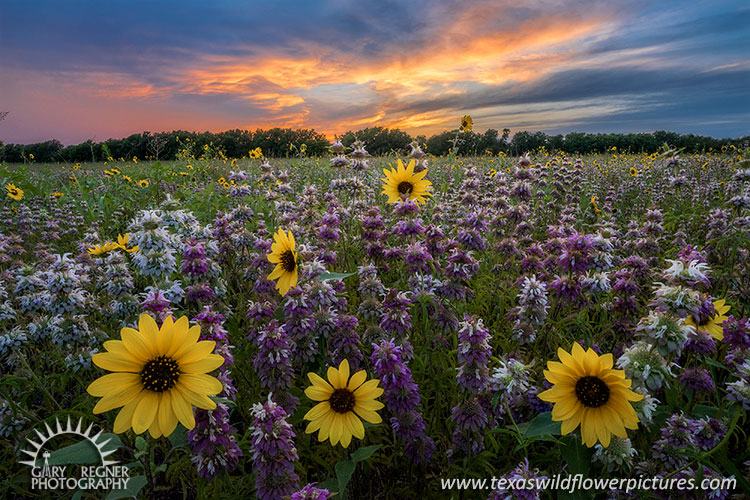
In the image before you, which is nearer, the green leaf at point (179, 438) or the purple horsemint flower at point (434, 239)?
the green leaf at point (179, 438)

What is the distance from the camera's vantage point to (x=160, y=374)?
4.71 ft

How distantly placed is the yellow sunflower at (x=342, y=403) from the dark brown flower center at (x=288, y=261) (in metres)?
0.78

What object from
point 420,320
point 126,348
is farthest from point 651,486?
point 126,348

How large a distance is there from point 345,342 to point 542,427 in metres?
1.10

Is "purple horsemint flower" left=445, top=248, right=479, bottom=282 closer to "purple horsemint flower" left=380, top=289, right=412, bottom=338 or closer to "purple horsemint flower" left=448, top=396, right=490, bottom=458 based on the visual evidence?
"purple horsemint flower" left=380, top=289, right=412, bottom=338

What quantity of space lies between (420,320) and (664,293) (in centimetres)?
188

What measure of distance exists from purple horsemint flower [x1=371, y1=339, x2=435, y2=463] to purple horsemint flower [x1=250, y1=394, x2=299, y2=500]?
55 cm

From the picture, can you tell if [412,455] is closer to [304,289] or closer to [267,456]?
[267,456]

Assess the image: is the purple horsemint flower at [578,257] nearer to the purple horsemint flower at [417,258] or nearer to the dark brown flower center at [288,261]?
the purple horsemint flower at [417,258]

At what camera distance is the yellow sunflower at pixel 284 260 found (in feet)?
7.60

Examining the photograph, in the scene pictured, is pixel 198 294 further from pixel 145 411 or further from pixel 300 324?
pixel 145 411

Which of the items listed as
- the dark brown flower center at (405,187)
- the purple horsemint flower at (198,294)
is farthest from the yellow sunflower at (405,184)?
the purple horsemint flower at (198,294)

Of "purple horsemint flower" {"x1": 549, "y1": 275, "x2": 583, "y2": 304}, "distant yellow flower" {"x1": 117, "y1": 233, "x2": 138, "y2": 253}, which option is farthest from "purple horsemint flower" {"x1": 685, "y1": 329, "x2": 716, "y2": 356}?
"distant yellow flower" {"x1": 117, "y1": 233, "x2": 138, "y2": 253}

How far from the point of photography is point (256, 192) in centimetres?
807
